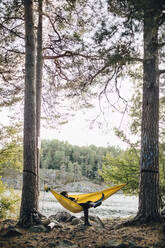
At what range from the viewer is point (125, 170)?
526 centimetres

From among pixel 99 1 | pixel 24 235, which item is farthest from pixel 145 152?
pixel 99 1

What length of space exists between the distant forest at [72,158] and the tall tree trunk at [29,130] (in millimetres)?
46564

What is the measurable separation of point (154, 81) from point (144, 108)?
407 mm

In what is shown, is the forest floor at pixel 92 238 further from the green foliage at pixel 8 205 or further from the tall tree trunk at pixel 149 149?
the green foliage at pixel 8 205

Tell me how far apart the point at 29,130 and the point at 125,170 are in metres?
2.79

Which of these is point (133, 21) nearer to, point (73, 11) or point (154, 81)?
point (154, 81)

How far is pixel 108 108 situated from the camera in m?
4.16

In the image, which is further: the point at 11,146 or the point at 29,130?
the point at 11,146

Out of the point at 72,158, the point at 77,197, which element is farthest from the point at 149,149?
the point at 72,158

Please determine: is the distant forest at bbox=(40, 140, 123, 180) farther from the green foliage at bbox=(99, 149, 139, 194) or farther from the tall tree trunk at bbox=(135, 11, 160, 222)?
the tall tree trunk at bbox=(135, 11, 160, 222)

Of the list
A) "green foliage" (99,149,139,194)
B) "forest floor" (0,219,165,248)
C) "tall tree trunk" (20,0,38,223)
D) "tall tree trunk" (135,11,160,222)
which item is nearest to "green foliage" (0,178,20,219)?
"tall tree trunk" (20,0,38,223)

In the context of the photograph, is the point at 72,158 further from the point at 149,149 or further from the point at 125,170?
the point at 149,149

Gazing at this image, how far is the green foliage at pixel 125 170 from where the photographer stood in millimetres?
5203

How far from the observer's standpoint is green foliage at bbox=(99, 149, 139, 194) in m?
5.20
